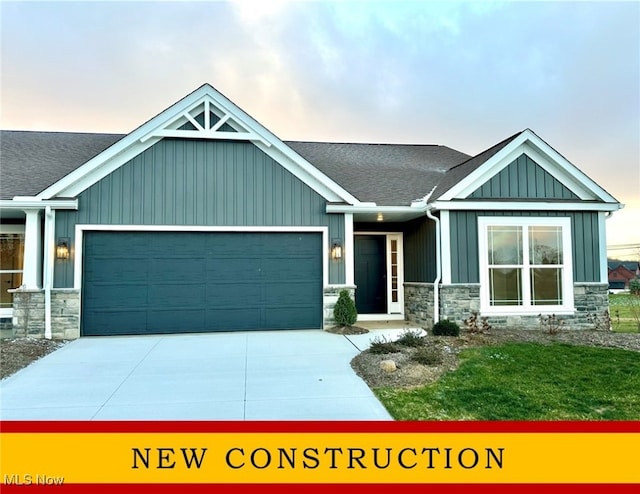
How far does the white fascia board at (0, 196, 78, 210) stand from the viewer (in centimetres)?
825

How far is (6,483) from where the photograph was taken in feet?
10.3

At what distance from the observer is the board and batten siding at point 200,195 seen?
873cm

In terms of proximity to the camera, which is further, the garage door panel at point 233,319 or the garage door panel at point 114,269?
the garage door panel at point 233,319

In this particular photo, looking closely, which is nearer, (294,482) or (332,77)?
(294,482)

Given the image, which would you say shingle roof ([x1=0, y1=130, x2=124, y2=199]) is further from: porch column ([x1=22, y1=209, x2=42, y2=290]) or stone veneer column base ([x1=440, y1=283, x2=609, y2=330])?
stone veneer column base ([x1=440, y1=283, x2=609, y2=330])

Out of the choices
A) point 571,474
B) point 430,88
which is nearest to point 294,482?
point 571,474

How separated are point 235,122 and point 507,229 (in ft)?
22.2

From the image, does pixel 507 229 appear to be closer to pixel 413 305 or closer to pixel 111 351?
pixel 413 305

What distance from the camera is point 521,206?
940cm

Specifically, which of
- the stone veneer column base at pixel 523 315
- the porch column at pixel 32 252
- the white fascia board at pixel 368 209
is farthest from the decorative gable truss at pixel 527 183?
the porch column at pixel 32 252

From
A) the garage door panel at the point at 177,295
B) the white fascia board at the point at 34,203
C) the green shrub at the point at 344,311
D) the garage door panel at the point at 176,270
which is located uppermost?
the white fascia board at the point at 34,203

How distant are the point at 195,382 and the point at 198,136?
5.66 metres

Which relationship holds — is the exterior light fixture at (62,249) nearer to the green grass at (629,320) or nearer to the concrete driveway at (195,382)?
the concrete driveway at (195,382)

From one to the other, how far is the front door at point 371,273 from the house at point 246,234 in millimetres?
1389
